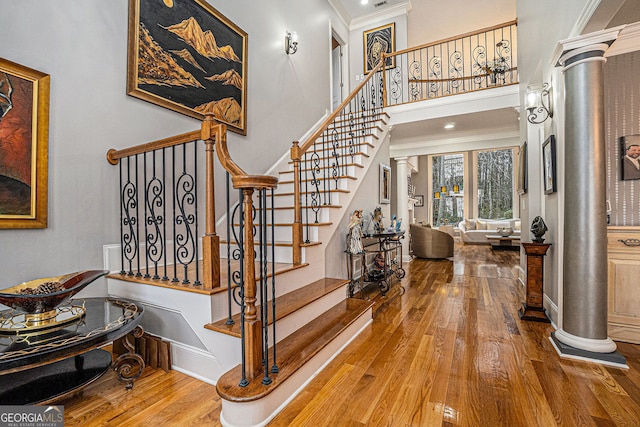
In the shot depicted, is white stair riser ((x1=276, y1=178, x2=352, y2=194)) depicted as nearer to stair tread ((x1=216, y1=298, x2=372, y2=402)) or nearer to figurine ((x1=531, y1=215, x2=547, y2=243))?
stair tread ((x1=216, y1=298, x2=372, y2=402))

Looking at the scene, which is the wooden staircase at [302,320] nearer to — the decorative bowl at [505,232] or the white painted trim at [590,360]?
the white painted trim at [590,360]

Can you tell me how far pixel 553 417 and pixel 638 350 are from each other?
4.77ft

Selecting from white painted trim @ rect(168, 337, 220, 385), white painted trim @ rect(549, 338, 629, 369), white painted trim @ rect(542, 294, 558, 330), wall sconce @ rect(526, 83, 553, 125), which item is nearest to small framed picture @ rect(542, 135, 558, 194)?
wall sconce @ rect(526, 83, 553, 125)

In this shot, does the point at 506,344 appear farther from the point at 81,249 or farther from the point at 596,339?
the point at 81,249

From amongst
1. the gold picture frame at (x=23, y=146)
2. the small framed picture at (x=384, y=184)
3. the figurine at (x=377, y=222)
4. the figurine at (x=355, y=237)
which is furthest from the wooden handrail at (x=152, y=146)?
the small framed picture at (x=384, y=184)

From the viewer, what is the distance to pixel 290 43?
4.49m

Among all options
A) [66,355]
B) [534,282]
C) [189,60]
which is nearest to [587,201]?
[534,282]

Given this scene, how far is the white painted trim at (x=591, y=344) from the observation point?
2.07 meters

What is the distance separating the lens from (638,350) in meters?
2.22

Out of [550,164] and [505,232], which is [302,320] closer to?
[550,164]

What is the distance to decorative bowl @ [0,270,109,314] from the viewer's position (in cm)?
146

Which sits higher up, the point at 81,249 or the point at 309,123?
the point at 309,123

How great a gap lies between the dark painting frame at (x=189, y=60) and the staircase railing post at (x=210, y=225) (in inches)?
44.9

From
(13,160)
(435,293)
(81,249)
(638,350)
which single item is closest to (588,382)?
(638,350)
